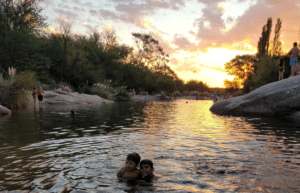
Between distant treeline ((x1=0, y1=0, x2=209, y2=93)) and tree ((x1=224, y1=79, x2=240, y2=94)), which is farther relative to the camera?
tree ((x1=224, y1=79, x2=240, y2=94))

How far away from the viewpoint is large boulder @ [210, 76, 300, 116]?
44.7 ft

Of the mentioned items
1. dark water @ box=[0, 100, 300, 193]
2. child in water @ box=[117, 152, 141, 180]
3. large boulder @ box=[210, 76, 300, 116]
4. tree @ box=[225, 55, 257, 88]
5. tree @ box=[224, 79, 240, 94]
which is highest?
tree @ box=[225, 55, 257, 88]

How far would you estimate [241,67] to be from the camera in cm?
6106

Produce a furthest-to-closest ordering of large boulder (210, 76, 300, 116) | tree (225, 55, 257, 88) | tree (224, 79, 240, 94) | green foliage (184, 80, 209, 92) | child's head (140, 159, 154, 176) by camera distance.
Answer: green foliage (184, 80, 209, 92), tree (224, 79, 240, 94), tree (225, 55, 257, 88), large boulder (210, 76, 300, 116), child's head (140, 159, 154, 176)

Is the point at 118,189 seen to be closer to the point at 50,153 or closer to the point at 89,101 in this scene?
the point at 50,153

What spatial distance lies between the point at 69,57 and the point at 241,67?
136ft

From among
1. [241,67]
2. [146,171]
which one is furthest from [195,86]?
[146,171]

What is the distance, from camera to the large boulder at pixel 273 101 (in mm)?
13617

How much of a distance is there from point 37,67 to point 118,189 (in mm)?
32546

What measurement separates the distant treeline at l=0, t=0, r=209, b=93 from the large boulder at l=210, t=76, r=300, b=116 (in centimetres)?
2415

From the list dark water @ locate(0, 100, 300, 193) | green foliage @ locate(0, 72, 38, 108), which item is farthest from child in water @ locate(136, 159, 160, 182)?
green foliage @ locate(0, 72, 38, 108)

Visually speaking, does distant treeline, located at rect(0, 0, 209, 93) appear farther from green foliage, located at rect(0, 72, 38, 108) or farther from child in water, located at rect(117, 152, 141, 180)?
child in water, located at rect(117, 152, 141, 180)

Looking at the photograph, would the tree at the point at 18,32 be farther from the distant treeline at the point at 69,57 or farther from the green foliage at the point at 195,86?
the green foliage at the point at 195,86

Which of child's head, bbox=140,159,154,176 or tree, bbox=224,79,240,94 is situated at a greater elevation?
tree, bbox=224,79,240,94
